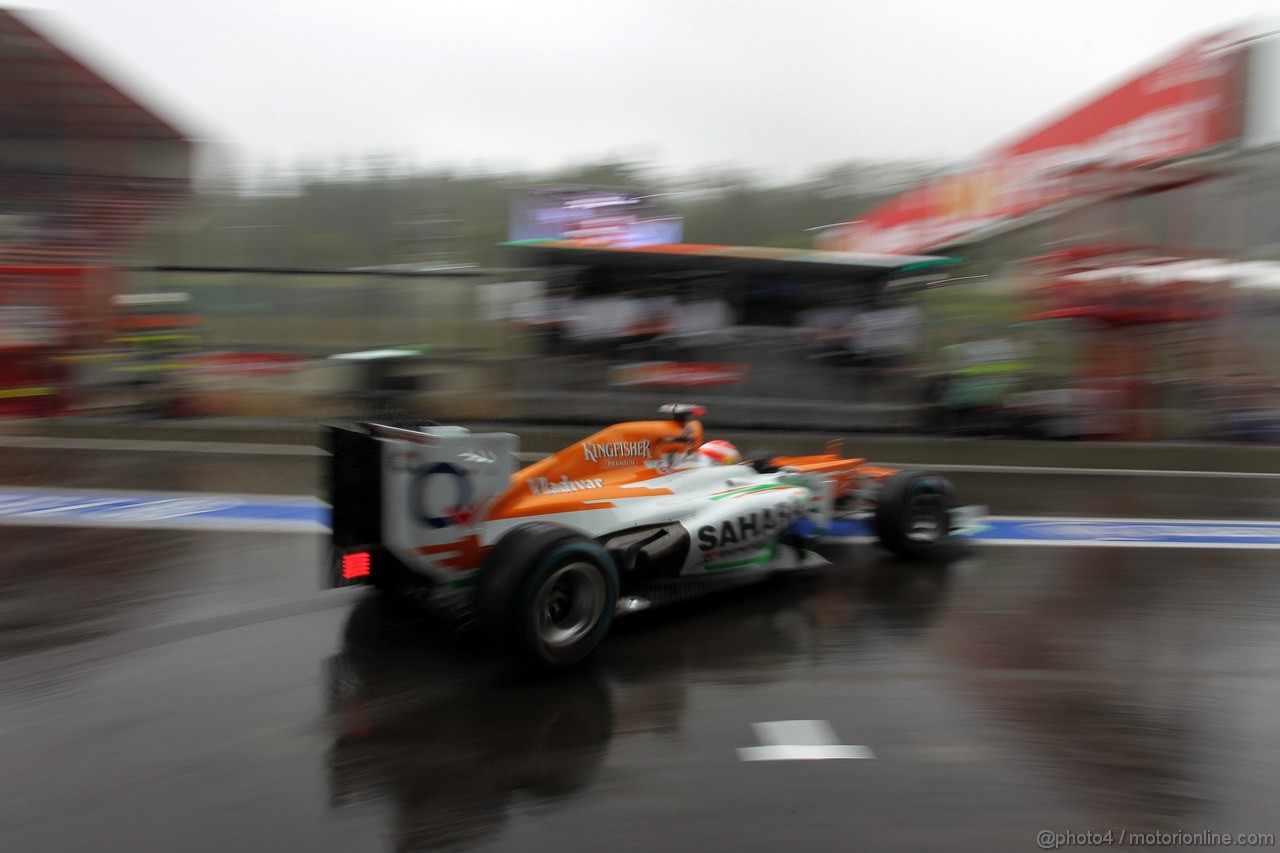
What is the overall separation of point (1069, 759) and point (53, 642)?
176 inches

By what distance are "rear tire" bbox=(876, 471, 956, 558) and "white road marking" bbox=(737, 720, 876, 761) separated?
7.92 ft

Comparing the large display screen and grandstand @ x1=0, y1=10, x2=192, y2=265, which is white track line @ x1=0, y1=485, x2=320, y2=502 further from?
grandstand @ x1=0, y1=10, x2=192, y2=265

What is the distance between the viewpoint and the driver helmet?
Result: 520 centimetres

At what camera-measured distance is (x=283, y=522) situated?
21.0ft

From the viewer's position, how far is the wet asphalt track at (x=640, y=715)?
2678mm

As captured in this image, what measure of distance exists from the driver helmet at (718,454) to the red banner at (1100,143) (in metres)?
9.04

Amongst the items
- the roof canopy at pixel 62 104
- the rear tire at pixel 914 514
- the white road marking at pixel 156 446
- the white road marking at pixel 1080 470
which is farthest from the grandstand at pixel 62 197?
the white road marking at pixel 1080 470

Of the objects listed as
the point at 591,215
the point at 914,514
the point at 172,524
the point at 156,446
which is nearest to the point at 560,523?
the point at 914,514

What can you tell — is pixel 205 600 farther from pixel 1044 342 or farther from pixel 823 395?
pixel 1044 342

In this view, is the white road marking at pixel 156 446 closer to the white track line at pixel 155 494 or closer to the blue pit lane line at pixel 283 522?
the white track line at pixel 155 494

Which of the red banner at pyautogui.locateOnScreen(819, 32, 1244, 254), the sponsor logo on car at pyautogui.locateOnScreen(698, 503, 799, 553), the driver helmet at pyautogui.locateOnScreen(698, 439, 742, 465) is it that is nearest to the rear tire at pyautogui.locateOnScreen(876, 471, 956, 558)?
the sponsor logo on car at pyautogui.locateOnScreen(698, 503, 799, 553)

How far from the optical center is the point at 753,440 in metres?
10.5

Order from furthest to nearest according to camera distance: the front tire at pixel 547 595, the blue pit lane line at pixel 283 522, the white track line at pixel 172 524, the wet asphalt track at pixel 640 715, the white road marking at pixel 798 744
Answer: the blue pit lane line at pixel 283 522 → the white track line at pixel 172 524 → the front tire at pixel 547 595 → the white road marking at pixel 798 744 → the wet asphalt track at pixel 640 715

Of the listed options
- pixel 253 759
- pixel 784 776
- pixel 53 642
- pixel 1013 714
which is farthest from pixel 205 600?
pixel 1013 714
